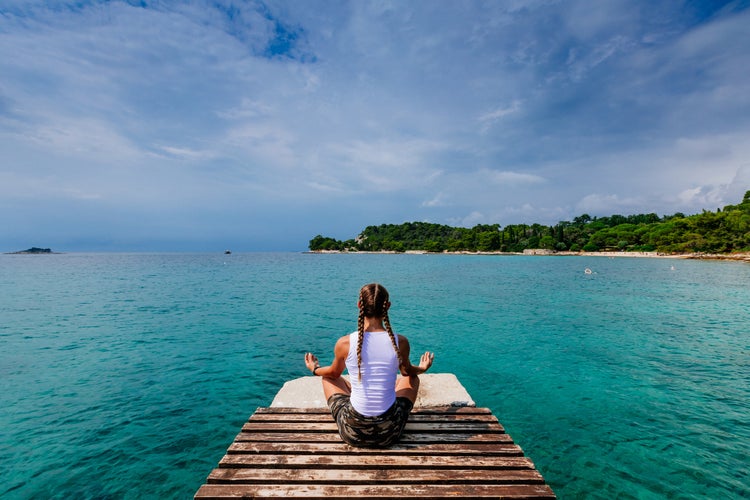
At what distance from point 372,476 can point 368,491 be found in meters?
0.27

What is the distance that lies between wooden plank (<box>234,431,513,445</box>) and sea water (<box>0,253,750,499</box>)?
2758 millimetres

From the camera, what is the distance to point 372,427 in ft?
15.3

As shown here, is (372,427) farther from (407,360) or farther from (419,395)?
(419,395)

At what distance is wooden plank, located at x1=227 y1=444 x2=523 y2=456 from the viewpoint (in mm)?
4660

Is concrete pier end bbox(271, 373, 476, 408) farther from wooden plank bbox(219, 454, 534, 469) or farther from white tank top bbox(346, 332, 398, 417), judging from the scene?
white tank top bbox(346, 332, 398, 417)

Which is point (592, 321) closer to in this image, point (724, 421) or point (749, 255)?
point (724, 421)

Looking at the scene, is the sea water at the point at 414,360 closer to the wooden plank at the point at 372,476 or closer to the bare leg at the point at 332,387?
the wooden plank at the point at 372,476

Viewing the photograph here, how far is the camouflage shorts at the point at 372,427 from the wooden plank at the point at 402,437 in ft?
0.86

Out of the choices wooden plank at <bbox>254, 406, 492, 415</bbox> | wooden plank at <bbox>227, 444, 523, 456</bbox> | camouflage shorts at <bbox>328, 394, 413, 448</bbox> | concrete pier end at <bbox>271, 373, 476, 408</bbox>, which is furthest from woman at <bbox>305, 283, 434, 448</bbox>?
concrete pier end at <bbox>271, 373, 476, 408</bbox>

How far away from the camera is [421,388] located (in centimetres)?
760

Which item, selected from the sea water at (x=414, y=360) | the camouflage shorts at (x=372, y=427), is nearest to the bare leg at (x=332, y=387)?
the camouflage shorts at (x=372, y=427)

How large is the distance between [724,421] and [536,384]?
448cm

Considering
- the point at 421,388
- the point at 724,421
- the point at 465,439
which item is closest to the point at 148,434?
the point at 421,388

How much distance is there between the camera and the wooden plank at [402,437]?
500 centimetres
